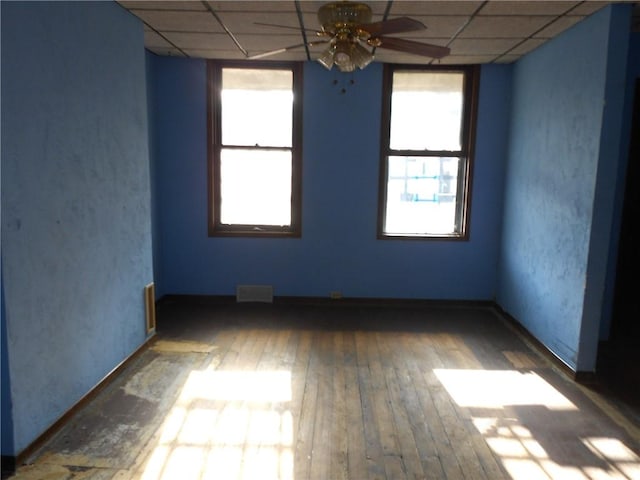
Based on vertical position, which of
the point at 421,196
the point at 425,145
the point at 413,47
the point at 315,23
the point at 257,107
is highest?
the point at 315,23

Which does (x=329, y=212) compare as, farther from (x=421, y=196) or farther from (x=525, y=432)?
(x=525, y=432)

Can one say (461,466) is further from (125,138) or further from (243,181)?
(243,181)

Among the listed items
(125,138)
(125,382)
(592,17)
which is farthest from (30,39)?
(592,17)

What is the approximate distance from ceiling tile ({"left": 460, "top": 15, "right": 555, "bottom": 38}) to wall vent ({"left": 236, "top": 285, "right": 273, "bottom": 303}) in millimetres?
3128

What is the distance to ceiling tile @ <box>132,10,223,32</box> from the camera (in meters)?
3.35

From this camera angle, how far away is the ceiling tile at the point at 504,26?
3.36 meters

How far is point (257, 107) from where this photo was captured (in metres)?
4.92

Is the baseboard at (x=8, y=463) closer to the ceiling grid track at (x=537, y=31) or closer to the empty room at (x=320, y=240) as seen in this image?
the empty room at (x=320, y=240)

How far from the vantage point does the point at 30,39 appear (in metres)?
2.27

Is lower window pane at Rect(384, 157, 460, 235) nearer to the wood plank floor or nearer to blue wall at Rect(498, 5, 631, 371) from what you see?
blue wall at Rect(498, 5, 631, 371)

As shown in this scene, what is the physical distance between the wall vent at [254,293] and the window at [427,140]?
1.38 m

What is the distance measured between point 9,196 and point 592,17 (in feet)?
12.2

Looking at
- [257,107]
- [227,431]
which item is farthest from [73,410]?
[257,107]

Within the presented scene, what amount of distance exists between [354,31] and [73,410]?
276 centimetres
